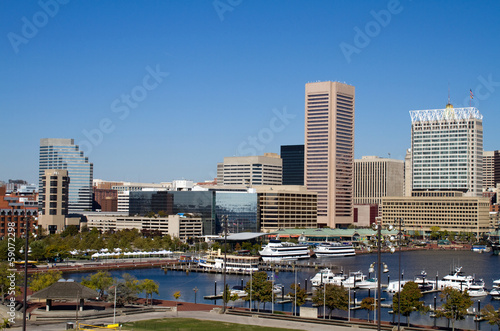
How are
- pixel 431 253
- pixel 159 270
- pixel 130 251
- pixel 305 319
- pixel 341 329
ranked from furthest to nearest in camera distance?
1. pixel 431 253
2. pixel 130 251
3. pixel 159 270
4. pixel 305 319
5. pixel 341 329

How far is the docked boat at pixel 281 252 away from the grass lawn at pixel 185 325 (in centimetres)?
8450

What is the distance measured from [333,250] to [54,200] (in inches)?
3174

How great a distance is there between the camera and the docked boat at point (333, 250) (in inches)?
6156

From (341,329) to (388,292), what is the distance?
3968cm

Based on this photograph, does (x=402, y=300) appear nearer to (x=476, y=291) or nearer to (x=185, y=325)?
(x=185, y=325)

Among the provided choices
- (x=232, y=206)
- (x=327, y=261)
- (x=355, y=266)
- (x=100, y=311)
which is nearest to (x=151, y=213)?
(x=232, y=206)

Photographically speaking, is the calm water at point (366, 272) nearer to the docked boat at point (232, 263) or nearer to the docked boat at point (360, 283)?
the docked boat at point (360, 283)

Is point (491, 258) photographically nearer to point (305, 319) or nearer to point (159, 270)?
point (159, 270)

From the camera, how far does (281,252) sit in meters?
144

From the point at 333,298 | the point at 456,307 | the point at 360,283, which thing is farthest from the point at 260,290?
the point at 360,283

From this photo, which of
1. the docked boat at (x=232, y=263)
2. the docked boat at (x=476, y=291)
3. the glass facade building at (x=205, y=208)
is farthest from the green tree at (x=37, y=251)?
Answer: the docked boat at (x=476, y=291)

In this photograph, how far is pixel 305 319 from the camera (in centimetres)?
5944

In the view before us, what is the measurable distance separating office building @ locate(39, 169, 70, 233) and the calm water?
7232cm

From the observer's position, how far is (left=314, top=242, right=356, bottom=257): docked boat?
15638 centimetres
